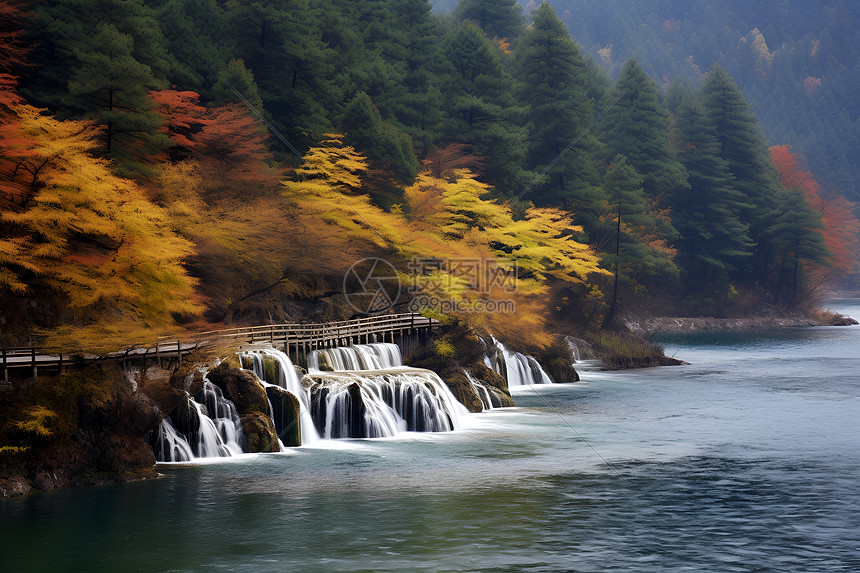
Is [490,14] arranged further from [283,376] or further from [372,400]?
[283,376]

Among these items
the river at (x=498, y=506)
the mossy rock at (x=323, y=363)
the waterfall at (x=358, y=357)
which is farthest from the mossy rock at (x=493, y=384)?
the mossy rock at (x=323, y=363)

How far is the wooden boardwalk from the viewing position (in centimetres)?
2973

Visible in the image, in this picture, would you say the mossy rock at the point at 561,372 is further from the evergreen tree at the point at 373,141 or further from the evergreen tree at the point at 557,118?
the evergreen tree at the point at 557,118

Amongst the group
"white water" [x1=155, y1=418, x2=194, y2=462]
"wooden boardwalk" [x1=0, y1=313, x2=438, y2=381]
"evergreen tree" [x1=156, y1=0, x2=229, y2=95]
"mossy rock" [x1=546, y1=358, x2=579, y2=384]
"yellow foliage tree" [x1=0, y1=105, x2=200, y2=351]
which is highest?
"evergreen tree" [x1=156, y1=0, x2=229, y2=95]

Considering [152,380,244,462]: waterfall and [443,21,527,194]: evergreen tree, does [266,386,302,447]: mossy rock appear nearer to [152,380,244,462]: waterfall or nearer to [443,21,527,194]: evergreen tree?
[152,380,244,462]: waterfall

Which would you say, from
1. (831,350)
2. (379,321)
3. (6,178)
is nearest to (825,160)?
(831,350)

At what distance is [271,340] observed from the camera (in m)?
41.6

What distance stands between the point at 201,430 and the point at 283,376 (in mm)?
5054

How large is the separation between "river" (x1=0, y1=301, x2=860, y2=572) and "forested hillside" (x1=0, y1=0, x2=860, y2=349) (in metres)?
7.39

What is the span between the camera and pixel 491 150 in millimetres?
81500

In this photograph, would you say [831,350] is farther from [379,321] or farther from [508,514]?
[508,514]

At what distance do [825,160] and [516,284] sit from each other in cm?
16092

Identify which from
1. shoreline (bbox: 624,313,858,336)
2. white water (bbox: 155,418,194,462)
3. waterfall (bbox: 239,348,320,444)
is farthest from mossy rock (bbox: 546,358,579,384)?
shoreline (bbox: 624,313,858,336)

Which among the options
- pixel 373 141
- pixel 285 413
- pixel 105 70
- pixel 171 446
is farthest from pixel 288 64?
pixel 171 446
